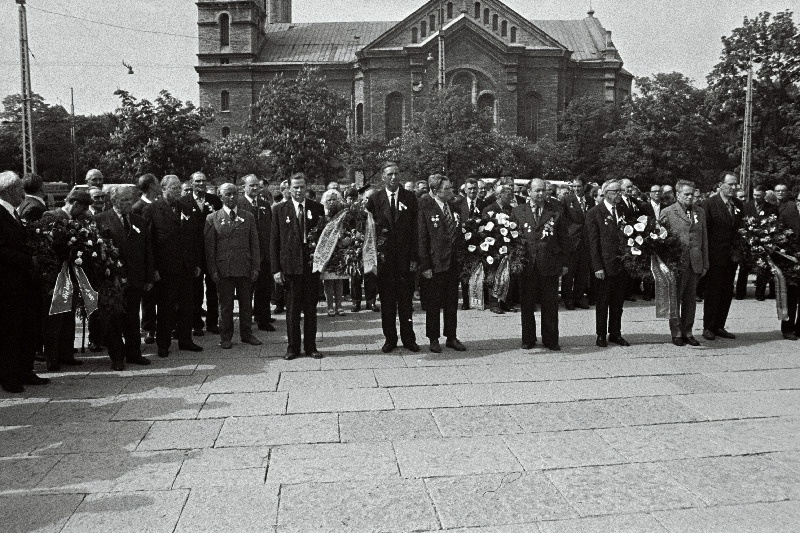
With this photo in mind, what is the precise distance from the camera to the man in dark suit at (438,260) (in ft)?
33.7

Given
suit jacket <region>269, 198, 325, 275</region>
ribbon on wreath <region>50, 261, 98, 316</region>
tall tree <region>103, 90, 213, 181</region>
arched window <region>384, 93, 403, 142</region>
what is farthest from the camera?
arched window <region>384, 93, 403, 142</region>

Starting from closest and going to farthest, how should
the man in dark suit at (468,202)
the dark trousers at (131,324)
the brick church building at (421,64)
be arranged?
1. the dark trousers at (131,324)
2. the man in dark suit at (468,202)
3. the brick church building at (421,64)

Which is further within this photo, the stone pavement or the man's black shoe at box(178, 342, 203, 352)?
the man's black shoe at box(178, 342, 203, 352)

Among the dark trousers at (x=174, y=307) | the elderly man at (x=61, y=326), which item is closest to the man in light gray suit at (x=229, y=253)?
the dark trousers at (x=174, y=307)

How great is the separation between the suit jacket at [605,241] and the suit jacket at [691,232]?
0.77m

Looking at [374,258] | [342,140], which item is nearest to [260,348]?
[374,258]

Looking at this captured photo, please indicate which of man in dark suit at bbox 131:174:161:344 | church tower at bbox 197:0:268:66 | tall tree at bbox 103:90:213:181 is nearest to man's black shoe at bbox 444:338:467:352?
man in dark suit at bbox 131:174:161:344

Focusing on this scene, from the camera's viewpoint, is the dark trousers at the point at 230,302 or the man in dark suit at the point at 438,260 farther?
the dark trousers at the point at 230,302

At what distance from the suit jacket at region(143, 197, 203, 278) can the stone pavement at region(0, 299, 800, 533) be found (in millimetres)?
1231

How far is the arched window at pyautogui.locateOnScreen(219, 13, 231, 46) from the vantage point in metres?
66.0

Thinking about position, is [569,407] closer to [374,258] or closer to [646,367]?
[646,367]

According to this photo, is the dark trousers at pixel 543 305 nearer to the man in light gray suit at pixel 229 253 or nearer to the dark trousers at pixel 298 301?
the dark trousers at pixel 298 301

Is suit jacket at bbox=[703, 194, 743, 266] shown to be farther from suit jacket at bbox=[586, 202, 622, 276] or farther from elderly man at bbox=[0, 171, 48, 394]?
elderly man at bbox=[0, 171, 48, 394]

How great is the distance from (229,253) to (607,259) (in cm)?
526
